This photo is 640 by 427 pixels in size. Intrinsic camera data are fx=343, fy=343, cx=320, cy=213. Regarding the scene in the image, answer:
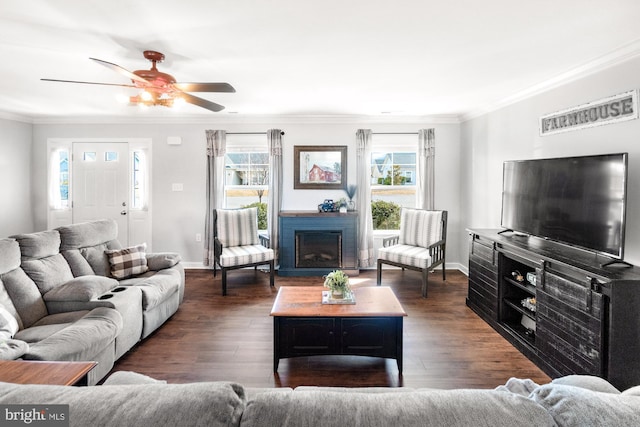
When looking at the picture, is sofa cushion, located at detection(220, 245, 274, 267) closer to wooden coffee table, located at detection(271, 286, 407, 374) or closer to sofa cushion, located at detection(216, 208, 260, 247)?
sofa cushion, located at detection(216, 208, 260, 247)

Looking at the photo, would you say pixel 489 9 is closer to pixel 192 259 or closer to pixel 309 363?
pixel 309 363

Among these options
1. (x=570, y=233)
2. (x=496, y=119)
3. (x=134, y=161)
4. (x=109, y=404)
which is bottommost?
(x=109, y=404)

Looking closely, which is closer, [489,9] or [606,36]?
[489,9]

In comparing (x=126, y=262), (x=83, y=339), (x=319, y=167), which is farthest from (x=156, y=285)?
(x=319, y=167)

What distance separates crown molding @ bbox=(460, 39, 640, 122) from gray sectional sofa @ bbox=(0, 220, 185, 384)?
4372 mm

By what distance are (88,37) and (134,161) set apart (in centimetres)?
346

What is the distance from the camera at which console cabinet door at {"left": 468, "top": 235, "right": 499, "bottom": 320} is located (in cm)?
345

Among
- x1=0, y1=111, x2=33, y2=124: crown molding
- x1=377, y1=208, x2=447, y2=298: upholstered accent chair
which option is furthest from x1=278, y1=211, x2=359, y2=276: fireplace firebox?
x1=0, y1=111, x2=33, y2=124: crown molding

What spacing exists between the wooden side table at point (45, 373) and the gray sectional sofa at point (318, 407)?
2.17ft

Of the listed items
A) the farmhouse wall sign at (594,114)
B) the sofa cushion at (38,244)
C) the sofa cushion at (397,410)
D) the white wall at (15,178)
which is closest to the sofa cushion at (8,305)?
the sofa cushion at (38,244)

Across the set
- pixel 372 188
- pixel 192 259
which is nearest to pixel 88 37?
pixel 192 259

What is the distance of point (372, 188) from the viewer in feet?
18.9

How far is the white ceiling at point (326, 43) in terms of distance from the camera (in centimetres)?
213

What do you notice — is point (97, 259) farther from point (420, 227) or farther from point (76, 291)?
point (420, 227)
